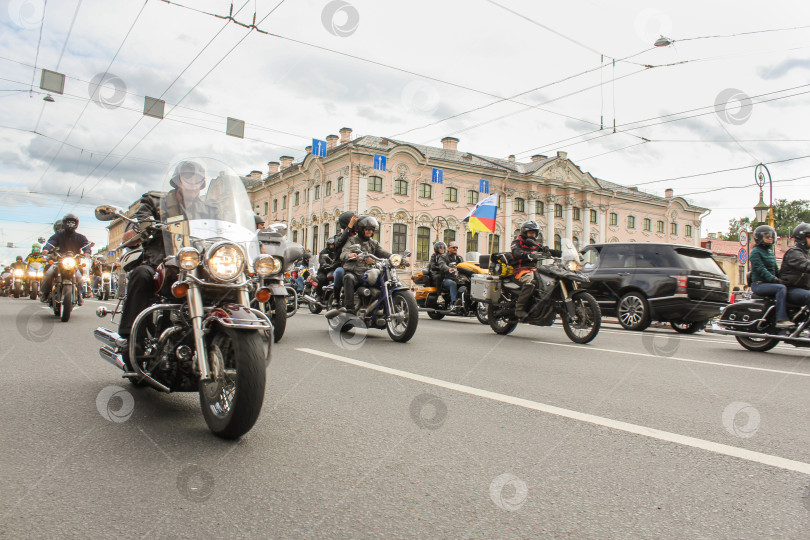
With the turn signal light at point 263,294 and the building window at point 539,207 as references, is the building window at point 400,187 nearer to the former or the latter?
the building window at point 539,207

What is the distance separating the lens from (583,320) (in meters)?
8.41

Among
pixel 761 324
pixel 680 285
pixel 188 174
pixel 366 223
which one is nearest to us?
pixel 188 174

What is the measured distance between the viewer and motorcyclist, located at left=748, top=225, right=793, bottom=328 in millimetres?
8016

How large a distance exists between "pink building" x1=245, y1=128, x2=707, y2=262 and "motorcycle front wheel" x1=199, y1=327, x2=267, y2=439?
38.2 m

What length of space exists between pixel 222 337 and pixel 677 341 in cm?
807

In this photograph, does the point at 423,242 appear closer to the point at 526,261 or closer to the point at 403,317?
the point at 526,261

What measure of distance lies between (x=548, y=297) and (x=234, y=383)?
631cm

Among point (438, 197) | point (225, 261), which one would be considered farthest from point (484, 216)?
point (438, 197)

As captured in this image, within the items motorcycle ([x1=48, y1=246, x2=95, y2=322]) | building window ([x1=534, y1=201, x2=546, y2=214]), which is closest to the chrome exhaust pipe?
motorcycle ([x1=48, y1=246, x2=95, y2=322])

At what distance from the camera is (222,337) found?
10.7 feet

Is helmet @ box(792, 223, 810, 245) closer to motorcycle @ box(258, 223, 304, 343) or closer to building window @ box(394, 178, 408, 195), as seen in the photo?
motorcycle @ box(258, 223, 304, 343)

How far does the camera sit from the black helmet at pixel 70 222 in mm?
10766

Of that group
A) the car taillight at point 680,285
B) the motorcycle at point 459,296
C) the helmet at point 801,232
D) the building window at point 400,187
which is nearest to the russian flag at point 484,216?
the motorcycle at point 459,296

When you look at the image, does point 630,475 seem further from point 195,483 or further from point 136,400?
point 136,400
